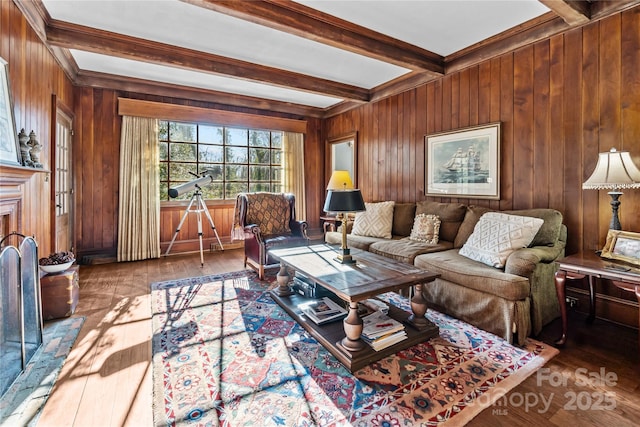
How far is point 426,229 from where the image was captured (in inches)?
136

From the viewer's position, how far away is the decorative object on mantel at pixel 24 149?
2350 millimetres

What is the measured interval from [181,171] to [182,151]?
1.09 feet

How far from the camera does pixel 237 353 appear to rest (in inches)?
81.0

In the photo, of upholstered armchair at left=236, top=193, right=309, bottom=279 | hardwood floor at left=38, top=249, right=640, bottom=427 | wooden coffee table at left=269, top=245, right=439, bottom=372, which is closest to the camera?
hardwood floor at left=38, top=249, right=640, bottom=427

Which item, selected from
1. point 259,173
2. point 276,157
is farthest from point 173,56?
point 276,157

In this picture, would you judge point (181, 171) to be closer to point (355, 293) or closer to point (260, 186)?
point (260, 186)

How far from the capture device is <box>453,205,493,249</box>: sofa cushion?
126 inches

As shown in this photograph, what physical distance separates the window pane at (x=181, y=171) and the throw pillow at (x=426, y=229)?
12.1ft

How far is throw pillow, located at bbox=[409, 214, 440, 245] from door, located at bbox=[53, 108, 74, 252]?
13.1ft

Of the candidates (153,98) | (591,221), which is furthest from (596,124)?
(153,98)

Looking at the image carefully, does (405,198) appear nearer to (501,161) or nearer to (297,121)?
(501,161)

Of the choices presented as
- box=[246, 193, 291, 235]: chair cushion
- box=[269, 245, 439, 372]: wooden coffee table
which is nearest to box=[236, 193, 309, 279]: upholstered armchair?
box=[246, 193, 291, 235]: chair cushion

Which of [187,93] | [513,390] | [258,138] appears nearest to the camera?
[513,390]

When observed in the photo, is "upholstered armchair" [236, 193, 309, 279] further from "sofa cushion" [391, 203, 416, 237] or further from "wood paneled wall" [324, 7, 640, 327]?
"wood paneled wall" [324, 7, 640, 327]
